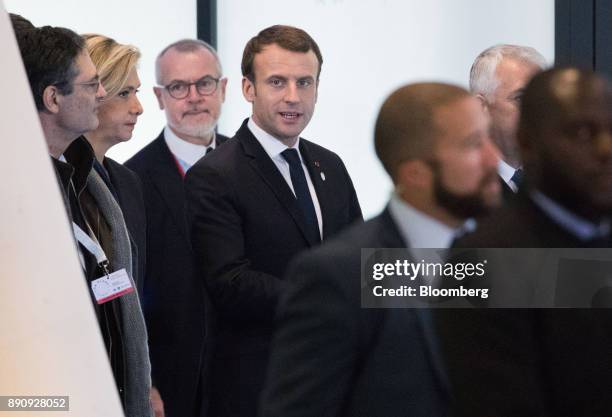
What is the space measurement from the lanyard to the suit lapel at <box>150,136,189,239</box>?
0.12m

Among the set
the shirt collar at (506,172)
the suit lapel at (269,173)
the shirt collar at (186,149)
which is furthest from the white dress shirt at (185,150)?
the shirt collar at (506,172)

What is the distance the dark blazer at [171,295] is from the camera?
4.83ft

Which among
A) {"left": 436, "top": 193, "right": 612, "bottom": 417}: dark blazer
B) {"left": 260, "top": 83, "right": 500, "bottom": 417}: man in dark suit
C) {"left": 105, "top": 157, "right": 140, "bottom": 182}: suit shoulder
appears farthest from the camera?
{"left": 105, "top": 157, "right": 140, "bottom": 182}: suit shoulder

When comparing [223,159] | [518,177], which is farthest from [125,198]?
[518,177]

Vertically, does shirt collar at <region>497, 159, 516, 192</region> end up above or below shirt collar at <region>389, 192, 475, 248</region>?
above

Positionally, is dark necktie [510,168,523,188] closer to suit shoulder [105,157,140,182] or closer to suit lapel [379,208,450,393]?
suit lapel [379,208,450,393]

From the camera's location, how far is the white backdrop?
1.24m

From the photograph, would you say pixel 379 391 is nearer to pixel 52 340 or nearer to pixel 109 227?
pixel 52 340

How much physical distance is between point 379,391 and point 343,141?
11.7 inches

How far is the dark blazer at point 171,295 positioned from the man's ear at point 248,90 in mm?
67

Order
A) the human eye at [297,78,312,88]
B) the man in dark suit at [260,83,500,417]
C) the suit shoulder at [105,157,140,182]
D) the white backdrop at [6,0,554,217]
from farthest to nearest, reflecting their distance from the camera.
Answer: the suit shoulder at [105,157,140,182]
the human eye at [297,78,312,88]
the white backdrop at [6,0,554,217]
the man in dark suit at [260,83,500,417]

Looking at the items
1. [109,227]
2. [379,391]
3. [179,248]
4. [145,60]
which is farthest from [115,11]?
[379,391]

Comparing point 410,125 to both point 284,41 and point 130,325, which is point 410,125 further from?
point 130,325

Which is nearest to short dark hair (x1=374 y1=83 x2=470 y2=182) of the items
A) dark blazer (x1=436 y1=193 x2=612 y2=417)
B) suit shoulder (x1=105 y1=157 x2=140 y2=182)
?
dark blazer (x1=436 y1=193 x2=612 y2=417)
